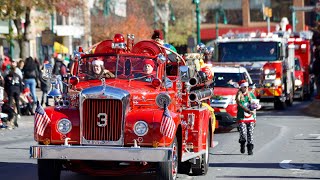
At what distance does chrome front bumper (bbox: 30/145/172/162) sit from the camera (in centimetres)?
1309

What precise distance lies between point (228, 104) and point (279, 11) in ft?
251

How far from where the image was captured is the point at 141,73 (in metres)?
15.1

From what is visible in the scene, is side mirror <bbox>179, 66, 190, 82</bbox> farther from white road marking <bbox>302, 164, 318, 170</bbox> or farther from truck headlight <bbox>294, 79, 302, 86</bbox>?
truck headlight <bbox>294, 79, 302, 86</bbox>

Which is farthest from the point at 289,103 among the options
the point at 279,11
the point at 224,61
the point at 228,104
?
the point at 279,11

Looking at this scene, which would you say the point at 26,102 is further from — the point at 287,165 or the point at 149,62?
the point at 149,62

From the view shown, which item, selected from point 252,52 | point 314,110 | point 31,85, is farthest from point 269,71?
point 31,85

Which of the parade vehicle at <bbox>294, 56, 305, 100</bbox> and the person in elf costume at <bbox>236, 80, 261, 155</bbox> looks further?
the parade vehicle at <bbox>294, 56, 305, 100</bbox>

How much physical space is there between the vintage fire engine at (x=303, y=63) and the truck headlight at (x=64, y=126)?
30149 mm

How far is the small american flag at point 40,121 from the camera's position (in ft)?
44.5

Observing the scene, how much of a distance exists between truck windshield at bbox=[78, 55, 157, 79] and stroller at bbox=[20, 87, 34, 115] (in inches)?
643

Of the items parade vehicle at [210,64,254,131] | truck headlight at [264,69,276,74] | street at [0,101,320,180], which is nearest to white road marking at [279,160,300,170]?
street at [0,101,320,180]

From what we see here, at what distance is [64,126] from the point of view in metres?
13.6

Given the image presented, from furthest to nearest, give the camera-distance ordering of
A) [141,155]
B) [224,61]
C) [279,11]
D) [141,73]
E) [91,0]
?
[279,11]
[91,0]
[224,61]
[141,73]
[141,155]

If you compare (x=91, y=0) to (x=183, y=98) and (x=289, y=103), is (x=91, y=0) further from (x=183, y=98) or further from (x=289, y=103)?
(x=183, y=98)
